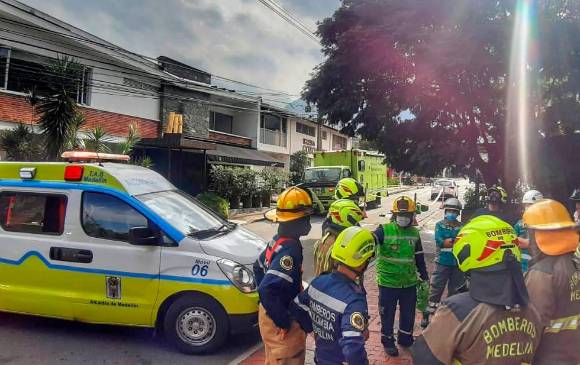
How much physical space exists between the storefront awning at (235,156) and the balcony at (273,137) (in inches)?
102

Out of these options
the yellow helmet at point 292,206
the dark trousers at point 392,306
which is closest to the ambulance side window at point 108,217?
the yellow helmet at point 292,206

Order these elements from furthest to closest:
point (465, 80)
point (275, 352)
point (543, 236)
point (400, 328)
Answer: point (465, 80) < point (400, 328) < point (275, 352) < point (543, 236)

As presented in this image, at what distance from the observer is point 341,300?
232cm

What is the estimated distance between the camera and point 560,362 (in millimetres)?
2205

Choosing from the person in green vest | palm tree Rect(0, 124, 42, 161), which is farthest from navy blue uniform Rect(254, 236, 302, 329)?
palm tree Rect(0, 124, 42, 161)

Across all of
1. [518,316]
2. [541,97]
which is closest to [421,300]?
[518,316]

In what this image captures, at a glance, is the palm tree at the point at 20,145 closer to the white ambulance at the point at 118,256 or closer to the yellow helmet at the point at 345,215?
the white ambulance at the point at 118,256

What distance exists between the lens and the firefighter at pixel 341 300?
2.23 metres

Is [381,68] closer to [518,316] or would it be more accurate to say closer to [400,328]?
[400,328]

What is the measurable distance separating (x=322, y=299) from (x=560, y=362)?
1.25 m

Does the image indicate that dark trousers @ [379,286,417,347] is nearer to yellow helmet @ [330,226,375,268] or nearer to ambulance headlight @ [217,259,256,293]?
ambulance headlight @ [217,259,256,293]

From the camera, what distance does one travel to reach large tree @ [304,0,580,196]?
8.80 meters

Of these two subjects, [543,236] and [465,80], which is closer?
[543,236]

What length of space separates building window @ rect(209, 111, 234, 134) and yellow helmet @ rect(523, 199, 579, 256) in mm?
24718
